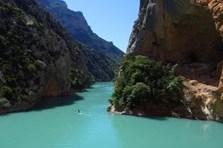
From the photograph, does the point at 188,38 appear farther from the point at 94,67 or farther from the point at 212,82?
the point at 94,67

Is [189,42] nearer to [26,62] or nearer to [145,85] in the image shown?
[145,85]

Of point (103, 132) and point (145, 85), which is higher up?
point (145, 85)

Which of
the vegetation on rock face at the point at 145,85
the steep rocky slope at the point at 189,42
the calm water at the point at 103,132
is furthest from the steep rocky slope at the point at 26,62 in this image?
the steep rocky slope at the point at 189,42

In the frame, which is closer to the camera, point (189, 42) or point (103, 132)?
point (103, 132)

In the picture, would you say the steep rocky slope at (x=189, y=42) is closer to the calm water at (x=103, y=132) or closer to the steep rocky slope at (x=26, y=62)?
the calm water at (x=103, y=132)

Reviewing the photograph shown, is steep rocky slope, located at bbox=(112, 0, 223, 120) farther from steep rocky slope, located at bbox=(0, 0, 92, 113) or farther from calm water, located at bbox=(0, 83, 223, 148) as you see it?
steep rocky slope, located at bbox=(0, 0, 92, 113)

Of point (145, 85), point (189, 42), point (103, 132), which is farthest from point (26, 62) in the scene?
point (103, 132)

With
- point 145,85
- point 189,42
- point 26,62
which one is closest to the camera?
point 145,85
